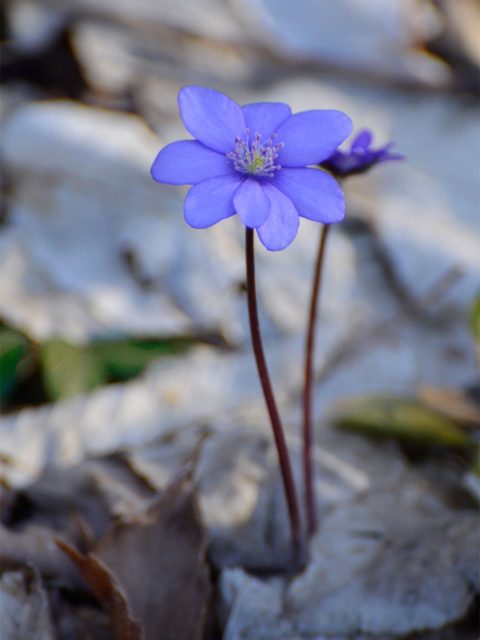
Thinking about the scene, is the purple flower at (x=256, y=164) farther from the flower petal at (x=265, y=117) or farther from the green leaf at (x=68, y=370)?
the green leaf at (x=68, y=370)

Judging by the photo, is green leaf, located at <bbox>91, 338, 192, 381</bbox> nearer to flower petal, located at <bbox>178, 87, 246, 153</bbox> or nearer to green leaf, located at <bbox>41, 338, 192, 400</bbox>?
green leaf, located at <bbox>41, 338, 192, 400</bbox>

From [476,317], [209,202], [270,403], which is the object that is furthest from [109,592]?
[476,317]

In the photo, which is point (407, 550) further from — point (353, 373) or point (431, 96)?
point (431, 96)

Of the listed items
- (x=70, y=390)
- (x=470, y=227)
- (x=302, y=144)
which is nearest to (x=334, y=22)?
(x=470, y=227)

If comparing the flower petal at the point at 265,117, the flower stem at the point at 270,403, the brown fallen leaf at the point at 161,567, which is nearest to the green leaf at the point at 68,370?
the brown fallen leaf at the point at 161,567

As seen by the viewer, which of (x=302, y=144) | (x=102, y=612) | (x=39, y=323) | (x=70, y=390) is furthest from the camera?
(x=39, y=323)

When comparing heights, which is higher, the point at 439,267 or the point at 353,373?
the point at 439,267

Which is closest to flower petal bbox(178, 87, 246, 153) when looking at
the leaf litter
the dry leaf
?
the leaf litter
